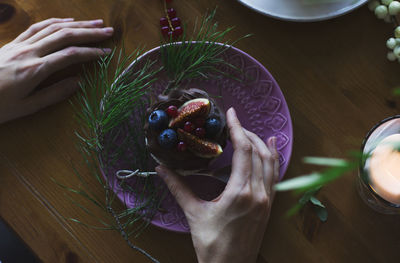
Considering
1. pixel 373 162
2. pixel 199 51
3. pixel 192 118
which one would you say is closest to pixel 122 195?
pixel 192 118

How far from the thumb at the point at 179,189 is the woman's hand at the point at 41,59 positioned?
367mm

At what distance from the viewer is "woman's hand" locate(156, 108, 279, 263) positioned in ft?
2.75

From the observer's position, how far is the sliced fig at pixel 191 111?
0.80m

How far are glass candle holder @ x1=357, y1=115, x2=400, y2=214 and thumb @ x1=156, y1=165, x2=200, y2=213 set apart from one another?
426mm

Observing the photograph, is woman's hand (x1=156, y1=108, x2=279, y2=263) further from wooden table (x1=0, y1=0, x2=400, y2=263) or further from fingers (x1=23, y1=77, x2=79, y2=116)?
fingers (x1=23, y1=77, x2=79, y2=116)

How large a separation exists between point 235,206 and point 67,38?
0.65 m

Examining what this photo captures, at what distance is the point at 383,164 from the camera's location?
2.85ft

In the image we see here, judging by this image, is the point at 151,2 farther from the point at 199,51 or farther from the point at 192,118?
the point at 192,118

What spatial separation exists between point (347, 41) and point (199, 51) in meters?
0.44

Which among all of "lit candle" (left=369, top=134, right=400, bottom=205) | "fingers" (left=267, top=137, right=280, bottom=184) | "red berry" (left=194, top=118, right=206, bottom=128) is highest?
"red berry" (left=194, top=118, right=206, bottom=128)

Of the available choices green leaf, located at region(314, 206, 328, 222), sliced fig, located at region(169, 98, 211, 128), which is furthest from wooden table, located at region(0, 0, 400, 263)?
sliced fig, located at region(169, 98, 211, 128)

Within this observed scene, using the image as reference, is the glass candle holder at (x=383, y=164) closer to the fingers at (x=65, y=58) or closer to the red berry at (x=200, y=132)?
the red berry at (x=200, y=132)

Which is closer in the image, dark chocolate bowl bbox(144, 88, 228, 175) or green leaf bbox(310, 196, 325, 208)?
dark chocolate bowl bbox(144, 88, 228, 175)

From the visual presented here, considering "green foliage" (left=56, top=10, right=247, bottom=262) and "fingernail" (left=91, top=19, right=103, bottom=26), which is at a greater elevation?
"fingernail" (left=91, top=19, right=103, bottom=26)
